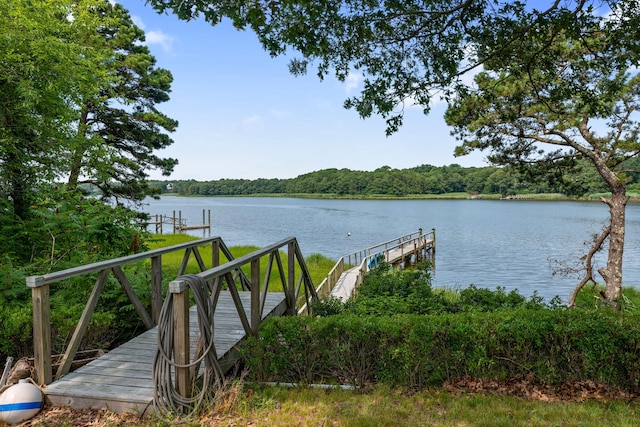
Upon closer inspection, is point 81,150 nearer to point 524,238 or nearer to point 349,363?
point 349,363

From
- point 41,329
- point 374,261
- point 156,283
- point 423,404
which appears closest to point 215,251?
point 156,283

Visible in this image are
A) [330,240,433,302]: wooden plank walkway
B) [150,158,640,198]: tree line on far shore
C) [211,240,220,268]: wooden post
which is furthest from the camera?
[150,158,640,198]: tree line on far shore

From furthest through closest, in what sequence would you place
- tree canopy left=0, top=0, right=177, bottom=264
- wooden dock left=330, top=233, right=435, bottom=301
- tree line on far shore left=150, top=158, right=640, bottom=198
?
tree line on far shore left=150, top=158, right=640, bottom=198
wooden dock left=330, top=233, right=435, bottom=301
tree canopy left=0, top=0, right=177, bottom=264

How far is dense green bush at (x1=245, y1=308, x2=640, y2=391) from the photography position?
433 centimetres

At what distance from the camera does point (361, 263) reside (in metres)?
18.7

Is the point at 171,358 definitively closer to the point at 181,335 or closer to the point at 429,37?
the point at 181,335

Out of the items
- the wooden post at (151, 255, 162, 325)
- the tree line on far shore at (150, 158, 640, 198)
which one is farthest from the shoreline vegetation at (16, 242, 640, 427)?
the tree line on far shore at (150, 158, 640, 198)

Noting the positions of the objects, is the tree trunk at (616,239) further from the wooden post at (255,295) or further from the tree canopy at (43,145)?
the tree canopy at (43,145)

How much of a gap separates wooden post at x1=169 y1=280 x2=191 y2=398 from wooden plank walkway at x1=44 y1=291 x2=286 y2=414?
0.98 feet

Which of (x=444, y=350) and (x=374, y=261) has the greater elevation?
(x=444, y=350)

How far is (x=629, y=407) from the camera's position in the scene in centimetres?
399

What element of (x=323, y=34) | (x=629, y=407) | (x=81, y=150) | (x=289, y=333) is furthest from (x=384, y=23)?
(x=81, y=150)

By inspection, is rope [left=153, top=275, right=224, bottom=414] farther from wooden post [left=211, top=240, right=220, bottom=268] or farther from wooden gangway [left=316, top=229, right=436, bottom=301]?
wooden gangway [left=316, top=229, right=436, bottom=301]

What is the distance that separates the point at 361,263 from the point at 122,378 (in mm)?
15205
